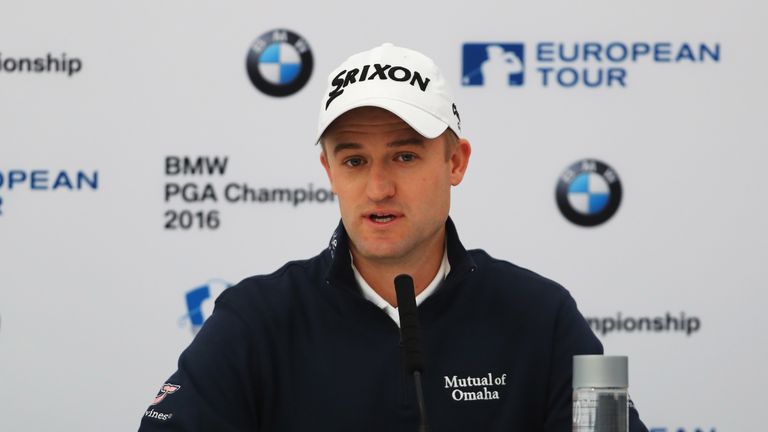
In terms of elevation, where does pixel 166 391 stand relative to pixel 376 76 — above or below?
below

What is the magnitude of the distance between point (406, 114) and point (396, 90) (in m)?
0.05

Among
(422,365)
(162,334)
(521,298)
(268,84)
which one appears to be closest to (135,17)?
(268,84)

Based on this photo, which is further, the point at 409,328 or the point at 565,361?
the point at 565,361

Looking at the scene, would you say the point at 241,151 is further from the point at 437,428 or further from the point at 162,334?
the point at 437,428

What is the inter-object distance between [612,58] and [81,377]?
153 cm

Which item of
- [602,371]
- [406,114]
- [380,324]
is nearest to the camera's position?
[602,371]

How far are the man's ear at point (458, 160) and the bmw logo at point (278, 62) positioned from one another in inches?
41.8

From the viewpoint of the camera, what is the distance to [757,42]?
2832 millimetres

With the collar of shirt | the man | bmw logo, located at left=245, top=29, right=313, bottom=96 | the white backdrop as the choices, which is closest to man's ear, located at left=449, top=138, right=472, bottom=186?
the man

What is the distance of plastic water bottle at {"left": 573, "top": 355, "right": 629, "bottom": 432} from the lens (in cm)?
119

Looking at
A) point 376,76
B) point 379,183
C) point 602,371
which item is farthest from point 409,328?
point 376,76

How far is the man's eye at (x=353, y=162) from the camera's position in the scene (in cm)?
166

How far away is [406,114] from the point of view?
1.62m

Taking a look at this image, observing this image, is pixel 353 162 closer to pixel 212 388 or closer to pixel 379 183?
pixel 379 183
